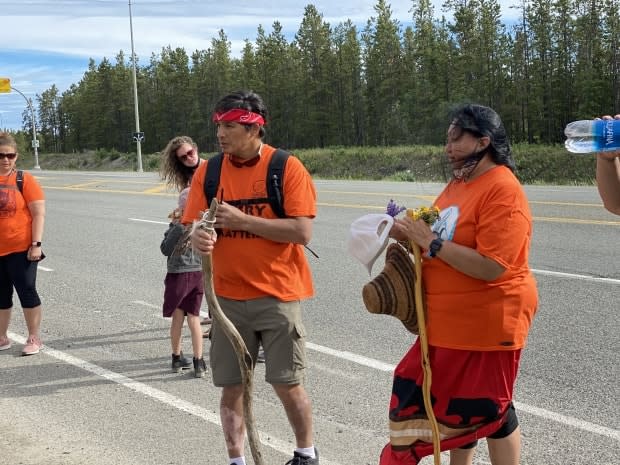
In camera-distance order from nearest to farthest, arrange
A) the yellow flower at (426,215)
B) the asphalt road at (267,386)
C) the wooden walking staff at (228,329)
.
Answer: the yellow flower at (426,215), the wooden walking staff at (228,329), the asphalt road at (267,386)

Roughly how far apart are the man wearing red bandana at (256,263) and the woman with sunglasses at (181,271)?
1.66 meters

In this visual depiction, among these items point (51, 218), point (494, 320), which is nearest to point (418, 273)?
point (494, 320)

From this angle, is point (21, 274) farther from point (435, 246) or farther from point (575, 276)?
point (575, 276)

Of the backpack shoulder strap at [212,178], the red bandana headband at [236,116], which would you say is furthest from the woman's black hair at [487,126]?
the backpack shoulder strap at [212,178]

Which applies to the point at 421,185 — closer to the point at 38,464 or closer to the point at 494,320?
the point at 494,320

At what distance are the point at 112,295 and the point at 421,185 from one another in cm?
506

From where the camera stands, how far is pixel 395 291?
2.72 metres

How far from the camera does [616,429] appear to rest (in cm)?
391

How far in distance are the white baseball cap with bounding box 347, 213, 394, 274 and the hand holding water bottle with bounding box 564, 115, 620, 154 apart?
72cm

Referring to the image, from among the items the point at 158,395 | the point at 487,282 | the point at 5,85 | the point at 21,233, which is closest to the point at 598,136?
the point at 487,282

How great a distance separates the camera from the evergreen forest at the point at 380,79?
56281 mm

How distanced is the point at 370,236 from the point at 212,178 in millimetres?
978

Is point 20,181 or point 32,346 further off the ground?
point 20,181

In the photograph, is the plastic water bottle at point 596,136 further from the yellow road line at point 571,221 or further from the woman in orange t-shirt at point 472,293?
the yellow road line at point 571,221
